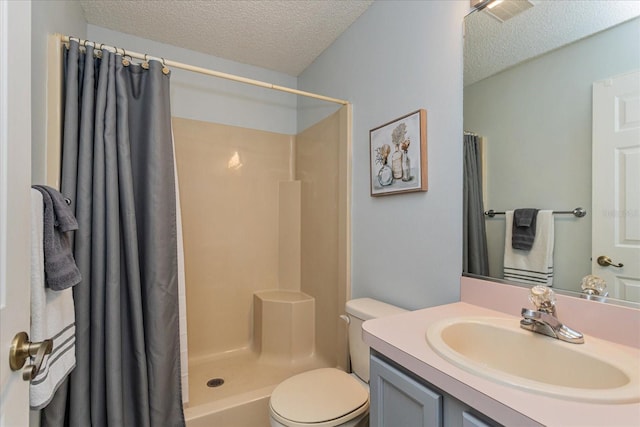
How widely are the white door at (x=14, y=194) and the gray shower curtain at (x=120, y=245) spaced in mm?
684

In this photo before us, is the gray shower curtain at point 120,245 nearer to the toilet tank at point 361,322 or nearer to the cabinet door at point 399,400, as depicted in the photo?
the toilet tank at point 361,322

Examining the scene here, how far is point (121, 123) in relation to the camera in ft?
4.53

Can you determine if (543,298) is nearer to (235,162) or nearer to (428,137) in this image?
(428,137)

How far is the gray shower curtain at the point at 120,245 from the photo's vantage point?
49.4 inches

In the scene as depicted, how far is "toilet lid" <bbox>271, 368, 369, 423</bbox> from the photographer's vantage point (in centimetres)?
121

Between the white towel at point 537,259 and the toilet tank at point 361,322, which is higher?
the white towel at point 537,259

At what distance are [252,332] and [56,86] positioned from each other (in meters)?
2.01

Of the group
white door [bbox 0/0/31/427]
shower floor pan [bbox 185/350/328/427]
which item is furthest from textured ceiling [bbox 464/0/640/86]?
shower floor pan [bbox 185/350/328/427]

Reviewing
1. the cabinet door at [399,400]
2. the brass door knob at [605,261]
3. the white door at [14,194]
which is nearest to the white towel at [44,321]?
the white door at [14,194]

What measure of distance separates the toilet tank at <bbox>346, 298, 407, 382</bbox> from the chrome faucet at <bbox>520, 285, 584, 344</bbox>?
1.98 feet

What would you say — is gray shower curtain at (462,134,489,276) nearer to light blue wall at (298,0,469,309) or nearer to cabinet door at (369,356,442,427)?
light blue wall at (298,0,469,309)

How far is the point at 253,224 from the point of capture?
8.25 feet

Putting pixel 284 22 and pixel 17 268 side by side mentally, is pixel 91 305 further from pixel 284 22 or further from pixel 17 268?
pixel 284 22

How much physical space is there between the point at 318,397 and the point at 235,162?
1.79 metres
